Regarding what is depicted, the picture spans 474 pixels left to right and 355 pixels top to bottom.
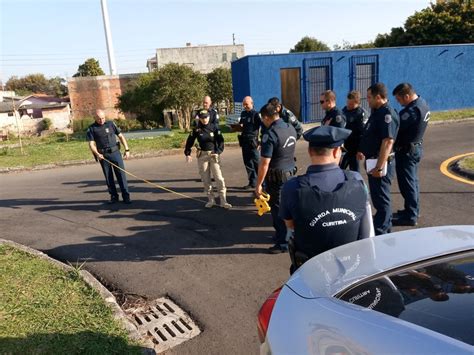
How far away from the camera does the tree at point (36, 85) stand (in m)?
87.9

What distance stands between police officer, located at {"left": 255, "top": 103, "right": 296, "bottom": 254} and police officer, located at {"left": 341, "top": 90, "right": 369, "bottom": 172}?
1.55 metres

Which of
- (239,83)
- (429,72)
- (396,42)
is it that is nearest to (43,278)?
(239,83)

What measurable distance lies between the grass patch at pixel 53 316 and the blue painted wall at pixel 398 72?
13.1 m

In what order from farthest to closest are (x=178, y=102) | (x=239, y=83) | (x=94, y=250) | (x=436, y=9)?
1. (x=436, y=9)
2. (x=178, y=102)
3. (x=239, y=83)
4. (x=94, y=250)

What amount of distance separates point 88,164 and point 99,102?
118ft

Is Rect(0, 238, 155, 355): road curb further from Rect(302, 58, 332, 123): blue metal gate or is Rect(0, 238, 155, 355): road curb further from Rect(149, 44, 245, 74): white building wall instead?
Rect(149, 44, 245, 74): white building wall

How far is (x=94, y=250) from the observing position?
533cm

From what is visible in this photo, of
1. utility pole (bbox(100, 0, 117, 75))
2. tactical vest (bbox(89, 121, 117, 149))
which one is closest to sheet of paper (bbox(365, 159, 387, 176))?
tactical vest (bbox(89, 121, 117, 149))

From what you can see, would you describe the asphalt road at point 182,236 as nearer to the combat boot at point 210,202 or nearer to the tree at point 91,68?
the combat boot at point 210,202

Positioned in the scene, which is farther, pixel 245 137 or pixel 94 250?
pixel 245 137

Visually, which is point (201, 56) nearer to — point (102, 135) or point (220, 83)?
point (220, 83)

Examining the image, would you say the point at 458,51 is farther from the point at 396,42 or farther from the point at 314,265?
the point at 314,265

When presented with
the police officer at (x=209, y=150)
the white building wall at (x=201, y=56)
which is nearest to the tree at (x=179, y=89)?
the police officer at (x=209, y=150)

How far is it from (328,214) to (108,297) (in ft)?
8.41
